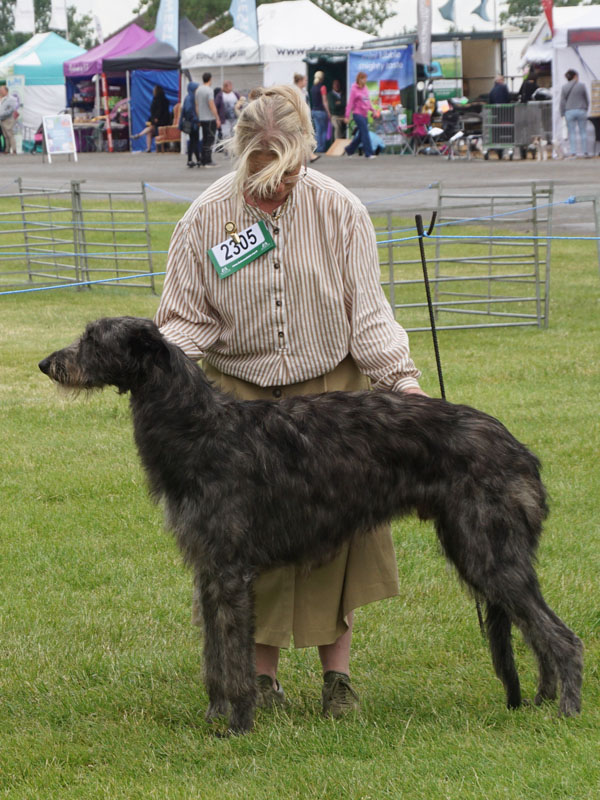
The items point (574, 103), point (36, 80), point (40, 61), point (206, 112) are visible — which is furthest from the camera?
point (40, 61)

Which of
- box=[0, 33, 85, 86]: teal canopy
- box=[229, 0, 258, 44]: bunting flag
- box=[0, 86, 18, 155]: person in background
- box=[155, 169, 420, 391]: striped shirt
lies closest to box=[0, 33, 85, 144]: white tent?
box=[0, 33, 85, 86]: teal canopy

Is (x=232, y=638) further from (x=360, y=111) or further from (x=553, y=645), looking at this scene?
(x=360, y=111)

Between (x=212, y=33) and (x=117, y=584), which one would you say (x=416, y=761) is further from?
(x=212, y=33)

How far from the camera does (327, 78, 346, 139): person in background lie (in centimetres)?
3612

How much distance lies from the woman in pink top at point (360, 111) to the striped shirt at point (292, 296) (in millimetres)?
26414

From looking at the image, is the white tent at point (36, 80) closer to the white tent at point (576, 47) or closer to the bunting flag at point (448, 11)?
the bunting flag at point (448, 11)

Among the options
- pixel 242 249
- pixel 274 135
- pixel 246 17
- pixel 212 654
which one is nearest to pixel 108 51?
pixel 246 17

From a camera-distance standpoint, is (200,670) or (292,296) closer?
(292,296)

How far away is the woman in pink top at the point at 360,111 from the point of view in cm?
2977

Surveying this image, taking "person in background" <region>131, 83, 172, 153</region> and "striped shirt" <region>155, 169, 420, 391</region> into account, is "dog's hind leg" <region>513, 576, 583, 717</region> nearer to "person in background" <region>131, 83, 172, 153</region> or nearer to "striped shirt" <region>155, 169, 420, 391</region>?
"striped shirt" <region>155, 169, 420, 391</region>

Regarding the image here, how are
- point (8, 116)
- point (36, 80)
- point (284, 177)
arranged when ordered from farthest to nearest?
point (36, 80)
point (8, 116)
point (284, 177)

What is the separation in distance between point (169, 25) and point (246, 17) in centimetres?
447

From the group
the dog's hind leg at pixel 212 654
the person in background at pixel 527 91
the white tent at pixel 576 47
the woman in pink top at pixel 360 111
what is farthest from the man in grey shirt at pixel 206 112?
the dog's hind leg at pixel 212 654

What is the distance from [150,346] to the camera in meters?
3.91
